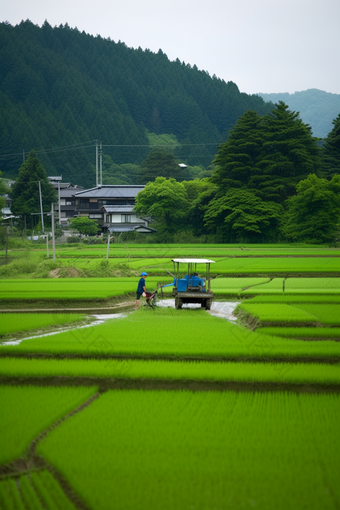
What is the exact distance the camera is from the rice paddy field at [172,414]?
424 centimetres

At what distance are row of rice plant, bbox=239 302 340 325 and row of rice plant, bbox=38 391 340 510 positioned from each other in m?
6.00

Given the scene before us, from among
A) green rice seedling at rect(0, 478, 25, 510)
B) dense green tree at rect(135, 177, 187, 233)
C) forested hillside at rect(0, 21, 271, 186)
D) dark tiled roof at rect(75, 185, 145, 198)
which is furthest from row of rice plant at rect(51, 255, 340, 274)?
forested hillside at rect(0, 21, 271, 186)

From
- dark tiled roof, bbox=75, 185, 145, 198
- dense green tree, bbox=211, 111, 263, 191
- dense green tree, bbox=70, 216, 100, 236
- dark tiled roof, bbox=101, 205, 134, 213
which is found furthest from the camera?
dark tiled roof, bbox=75, 185, 145, 198

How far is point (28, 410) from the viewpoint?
20.6 feet

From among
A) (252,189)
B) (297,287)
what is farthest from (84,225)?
(297,287)

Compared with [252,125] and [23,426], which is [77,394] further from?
[252,125]

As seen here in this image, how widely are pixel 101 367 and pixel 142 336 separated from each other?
105 inches

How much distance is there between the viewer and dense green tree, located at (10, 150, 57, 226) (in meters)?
65.4

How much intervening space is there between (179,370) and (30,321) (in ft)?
23.4

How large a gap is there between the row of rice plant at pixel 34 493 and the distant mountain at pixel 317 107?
15326cm

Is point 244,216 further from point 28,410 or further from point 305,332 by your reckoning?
point 28,410

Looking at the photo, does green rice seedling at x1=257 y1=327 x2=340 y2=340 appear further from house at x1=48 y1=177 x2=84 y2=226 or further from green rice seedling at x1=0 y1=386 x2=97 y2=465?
house at x1=48 y1=177 x2=84 y2=226

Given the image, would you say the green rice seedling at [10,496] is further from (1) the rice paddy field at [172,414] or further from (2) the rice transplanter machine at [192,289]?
(2) the rice transplanter machine at [192,289]

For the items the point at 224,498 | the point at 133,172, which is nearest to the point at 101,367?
the point at 224,498
